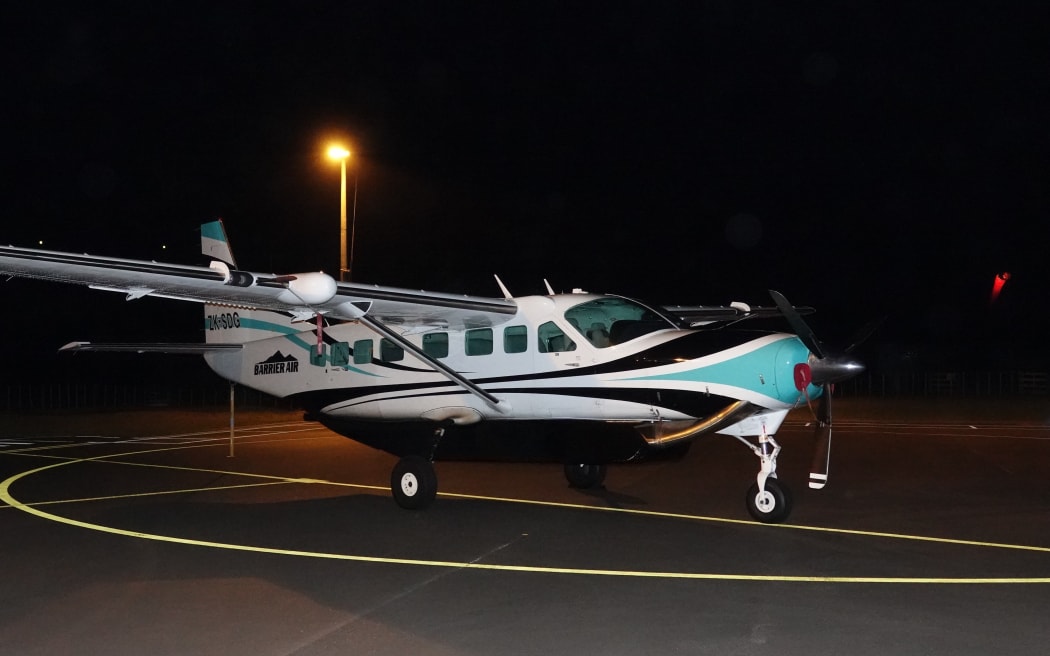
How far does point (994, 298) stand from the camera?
68.2 metres

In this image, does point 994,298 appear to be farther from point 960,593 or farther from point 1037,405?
point 960,593

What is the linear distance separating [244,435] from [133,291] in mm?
14634

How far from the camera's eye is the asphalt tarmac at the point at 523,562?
20.3 feet

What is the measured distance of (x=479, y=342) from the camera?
12.7 metres

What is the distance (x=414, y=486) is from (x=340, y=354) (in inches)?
119

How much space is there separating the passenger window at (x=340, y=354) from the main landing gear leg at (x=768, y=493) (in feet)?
21.1

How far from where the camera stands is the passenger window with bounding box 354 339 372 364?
44.9 ft

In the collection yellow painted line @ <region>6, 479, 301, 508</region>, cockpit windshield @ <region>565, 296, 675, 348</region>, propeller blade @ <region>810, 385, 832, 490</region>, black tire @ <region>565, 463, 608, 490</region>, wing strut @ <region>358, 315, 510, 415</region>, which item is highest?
cockpit windshield @ <region>565, 296, 675, 348</region>

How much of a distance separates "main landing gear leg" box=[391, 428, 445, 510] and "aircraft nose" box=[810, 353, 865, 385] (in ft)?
16.7

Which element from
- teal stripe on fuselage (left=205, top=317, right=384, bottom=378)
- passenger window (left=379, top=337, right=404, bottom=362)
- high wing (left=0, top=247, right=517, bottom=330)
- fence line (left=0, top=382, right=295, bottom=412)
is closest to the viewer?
high wing (left=0, top=247, right=517, bottom=330)

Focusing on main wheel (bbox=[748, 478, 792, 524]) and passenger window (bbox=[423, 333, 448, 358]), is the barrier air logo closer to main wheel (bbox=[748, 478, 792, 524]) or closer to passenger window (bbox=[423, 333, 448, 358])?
passenger window (bbox=[423, 333, 448, 358])

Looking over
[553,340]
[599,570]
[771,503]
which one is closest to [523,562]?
[599,570]

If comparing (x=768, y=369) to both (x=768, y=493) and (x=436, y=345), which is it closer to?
(x=768, y=493)

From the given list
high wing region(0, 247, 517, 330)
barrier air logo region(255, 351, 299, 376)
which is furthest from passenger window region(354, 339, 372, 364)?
high wing region(0, 247, 517, 330)
